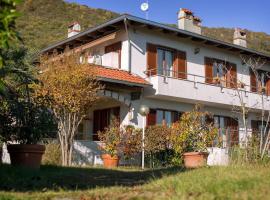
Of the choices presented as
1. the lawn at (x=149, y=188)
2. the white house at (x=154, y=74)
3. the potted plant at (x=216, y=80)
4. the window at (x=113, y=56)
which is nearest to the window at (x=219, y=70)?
the white house at (x=154, y=74)

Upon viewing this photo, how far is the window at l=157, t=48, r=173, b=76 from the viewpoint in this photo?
22141 mm

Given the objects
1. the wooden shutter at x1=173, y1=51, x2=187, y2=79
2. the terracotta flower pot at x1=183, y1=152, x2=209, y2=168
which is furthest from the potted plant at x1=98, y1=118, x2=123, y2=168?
the wooden shutter at x1=173, y1=51, x2=187, y2=79

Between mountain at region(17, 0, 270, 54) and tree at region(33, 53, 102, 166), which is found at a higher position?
mountain at region(17, 0, 270, 54)

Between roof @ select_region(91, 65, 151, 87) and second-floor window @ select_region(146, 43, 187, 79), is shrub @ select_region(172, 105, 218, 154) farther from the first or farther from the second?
second-floor window @ select_region(146, 43, 187, 79)

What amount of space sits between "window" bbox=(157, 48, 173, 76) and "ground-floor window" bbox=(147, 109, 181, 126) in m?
1.85

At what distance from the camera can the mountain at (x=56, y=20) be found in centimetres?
4722

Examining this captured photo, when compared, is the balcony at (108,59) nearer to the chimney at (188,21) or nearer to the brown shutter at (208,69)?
the brown shutter at (208,69)

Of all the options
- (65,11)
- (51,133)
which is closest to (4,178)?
(51,133)

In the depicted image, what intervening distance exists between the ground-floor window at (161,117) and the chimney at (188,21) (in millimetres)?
5426

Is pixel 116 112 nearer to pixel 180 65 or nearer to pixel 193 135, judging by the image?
pixel 180 65

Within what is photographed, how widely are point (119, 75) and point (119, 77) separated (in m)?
0.31

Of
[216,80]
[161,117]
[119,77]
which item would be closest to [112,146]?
[119,77]

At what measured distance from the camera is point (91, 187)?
27.1 ft

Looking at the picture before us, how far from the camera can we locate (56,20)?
5572 centimetres
